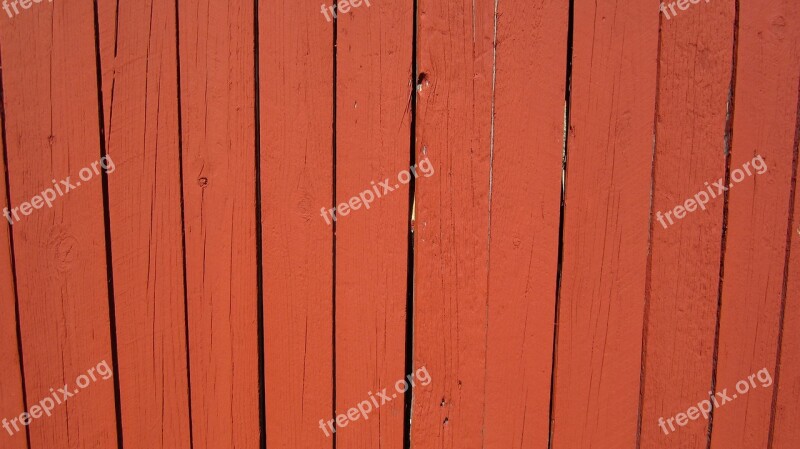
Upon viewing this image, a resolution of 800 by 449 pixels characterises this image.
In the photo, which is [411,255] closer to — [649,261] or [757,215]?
[649,261]

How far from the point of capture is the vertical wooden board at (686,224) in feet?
5.06

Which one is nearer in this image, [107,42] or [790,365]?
[107,42]

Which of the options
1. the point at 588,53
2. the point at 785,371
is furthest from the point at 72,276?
the point at 785,371

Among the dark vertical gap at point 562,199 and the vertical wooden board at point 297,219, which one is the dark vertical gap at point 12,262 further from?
the dark vertical gap at point 562,199

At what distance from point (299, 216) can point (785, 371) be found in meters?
1.56

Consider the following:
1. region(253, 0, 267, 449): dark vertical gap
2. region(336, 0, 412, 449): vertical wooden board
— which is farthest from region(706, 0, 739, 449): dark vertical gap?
region(253, 0, 267, 449): dark vertical gap

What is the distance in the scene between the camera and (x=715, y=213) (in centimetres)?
159

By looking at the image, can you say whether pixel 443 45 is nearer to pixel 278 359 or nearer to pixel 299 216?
pixel 299 216

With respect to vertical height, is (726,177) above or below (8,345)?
above

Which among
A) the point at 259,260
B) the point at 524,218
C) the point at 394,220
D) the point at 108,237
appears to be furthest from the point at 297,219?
the point at 524,218

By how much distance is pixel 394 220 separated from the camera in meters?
1.57

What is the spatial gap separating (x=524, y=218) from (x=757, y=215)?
0.70m

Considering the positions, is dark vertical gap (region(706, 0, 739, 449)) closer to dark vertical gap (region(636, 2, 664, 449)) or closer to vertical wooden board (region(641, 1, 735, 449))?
vertical wooden board (region(641, 1, 735, 449))

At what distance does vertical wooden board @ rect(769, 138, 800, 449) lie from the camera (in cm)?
160
